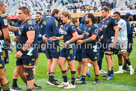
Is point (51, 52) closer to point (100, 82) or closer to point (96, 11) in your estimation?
point (100, 82)

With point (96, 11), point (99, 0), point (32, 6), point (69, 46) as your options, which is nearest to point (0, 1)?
point (69, 46)

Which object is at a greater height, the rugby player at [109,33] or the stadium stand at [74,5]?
the stadium stand at [74,5]

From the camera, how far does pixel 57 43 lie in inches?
228

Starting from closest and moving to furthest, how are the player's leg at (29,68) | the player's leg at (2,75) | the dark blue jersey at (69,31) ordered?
the player's leg at (2,75), the player's leg at (29,68), the dark blue jersey at (69,31)

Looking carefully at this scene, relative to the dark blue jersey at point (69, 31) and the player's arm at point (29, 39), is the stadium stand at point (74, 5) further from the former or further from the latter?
the player's arm at point (29, 39)

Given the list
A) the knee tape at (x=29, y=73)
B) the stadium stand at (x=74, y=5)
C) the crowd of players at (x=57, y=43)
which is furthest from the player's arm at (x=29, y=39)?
the stadium stand at (x=74, y=5)

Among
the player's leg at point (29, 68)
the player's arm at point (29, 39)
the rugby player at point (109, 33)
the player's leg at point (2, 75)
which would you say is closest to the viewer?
the player's leg at point (2, 75)

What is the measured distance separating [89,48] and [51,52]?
104 centimetres

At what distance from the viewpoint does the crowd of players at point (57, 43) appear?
14.2 ft

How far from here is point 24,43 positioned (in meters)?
4.48

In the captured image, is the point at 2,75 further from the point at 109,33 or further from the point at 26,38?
the point at 109,33

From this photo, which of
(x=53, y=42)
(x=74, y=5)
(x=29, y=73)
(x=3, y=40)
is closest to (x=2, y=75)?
(x=29, y=73)

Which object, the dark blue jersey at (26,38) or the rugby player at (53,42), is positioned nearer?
the dark blue jersey at (26,38)

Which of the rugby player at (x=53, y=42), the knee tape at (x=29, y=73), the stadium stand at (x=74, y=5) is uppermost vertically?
the stadium stand at (x=74, y=5)
